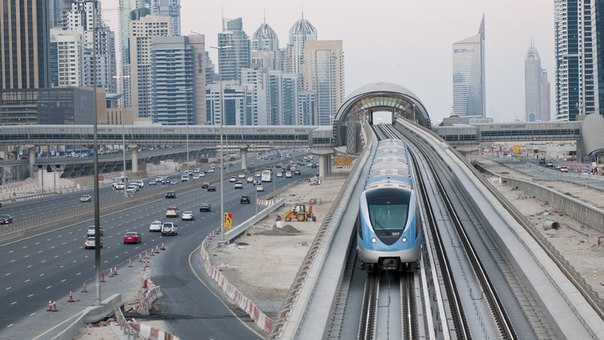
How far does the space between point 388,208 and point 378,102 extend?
11676cm

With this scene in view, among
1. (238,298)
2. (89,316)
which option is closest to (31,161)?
(238,298)

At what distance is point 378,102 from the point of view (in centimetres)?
14812

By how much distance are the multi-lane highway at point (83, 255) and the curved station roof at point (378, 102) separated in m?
40.0

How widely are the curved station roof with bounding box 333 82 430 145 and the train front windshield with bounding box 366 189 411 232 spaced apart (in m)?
102

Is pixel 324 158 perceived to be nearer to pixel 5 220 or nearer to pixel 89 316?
pixel 5 220

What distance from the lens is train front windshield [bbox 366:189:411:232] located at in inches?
1246

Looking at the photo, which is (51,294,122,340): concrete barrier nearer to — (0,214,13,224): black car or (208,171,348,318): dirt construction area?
(208,171,348,318): dirt construction area

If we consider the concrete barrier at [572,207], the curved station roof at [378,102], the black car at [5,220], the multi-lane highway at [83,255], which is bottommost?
the multi-lane highway at [83,255]

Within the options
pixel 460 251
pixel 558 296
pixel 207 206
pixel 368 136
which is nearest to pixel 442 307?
pixel 558 296

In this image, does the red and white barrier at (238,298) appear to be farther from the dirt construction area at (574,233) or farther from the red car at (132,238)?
the dirt construction area at (574,233)

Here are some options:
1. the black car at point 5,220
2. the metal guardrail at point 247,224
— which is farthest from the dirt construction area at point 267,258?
the black car at point 5,220

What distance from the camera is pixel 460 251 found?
38.1 metres

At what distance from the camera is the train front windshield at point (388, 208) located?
31656 mm

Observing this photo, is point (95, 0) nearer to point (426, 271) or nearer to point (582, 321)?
point (426, 271)
